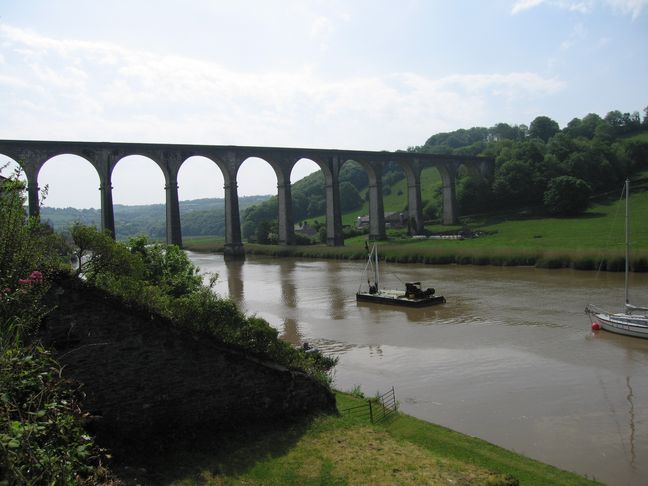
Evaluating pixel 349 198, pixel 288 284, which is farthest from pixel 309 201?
pixel 288 284

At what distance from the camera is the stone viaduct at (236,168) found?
44656 millimetres

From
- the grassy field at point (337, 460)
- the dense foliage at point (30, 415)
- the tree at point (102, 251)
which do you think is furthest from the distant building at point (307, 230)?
the dense foliage at point (30, 415)

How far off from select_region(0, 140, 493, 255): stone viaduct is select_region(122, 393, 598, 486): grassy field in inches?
1278

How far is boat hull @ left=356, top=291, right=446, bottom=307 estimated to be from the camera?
90.4ft

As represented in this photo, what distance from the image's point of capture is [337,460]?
8523 millimetres

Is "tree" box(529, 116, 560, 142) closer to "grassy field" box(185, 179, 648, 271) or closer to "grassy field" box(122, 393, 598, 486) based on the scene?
"grassy field" box(185, 179, 648, 271)

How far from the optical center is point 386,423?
440 inches

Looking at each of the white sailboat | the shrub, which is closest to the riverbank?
the white sailboat

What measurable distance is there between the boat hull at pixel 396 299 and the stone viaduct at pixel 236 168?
2211 centimetres

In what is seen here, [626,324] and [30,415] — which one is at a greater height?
[30,415]

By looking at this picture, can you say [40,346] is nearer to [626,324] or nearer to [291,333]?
[291,333]

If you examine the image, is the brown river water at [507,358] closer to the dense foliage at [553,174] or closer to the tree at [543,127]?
the dense foliage at [553,174]

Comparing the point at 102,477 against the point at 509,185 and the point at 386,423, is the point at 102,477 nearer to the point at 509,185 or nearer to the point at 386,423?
the point at 386,423

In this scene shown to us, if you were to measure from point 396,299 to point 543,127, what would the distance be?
9452 cm
